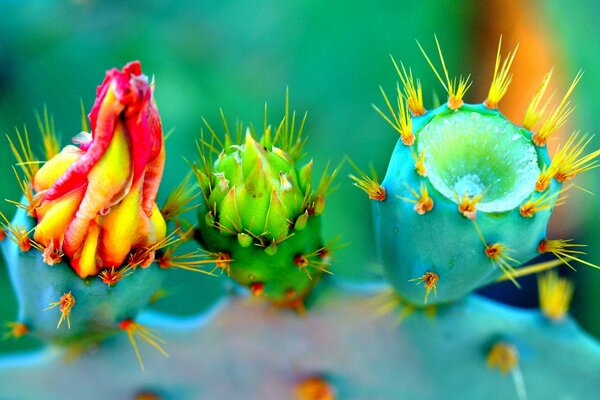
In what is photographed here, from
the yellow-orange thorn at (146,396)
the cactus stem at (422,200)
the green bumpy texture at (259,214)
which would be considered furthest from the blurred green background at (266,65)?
the cactus stem at (422,200)

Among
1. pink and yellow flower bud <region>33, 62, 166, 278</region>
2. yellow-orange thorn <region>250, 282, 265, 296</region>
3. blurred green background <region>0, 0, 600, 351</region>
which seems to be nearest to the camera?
pink and yellow flower bud <region>33, 62, 166, 278</region>

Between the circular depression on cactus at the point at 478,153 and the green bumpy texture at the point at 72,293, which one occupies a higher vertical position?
the circular depression on cactus at the point at 478,153

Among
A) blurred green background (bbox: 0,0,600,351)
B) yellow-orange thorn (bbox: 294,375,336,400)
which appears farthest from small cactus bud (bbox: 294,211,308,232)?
blurred green background (bbox: 0,0,600,351)

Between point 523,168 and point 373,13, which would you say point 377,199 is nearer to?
point 523,168

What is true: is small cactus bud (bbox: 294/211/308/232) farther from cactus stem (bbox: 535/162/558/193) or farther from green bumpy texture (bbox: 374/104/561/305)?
cactus stem (bbox: 535/162/558/193)

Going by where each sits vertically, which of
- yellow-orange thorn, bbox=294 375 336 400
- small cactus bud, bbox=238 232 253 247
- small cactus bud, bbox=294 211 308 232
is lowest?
yellow-orange thorn, bbox=294 375 336 400

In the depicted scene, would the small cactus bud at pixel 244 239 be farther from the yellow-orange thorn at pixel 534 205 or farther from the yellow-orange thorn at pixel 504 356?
the yellow-orange thorn at pixel 504 356
